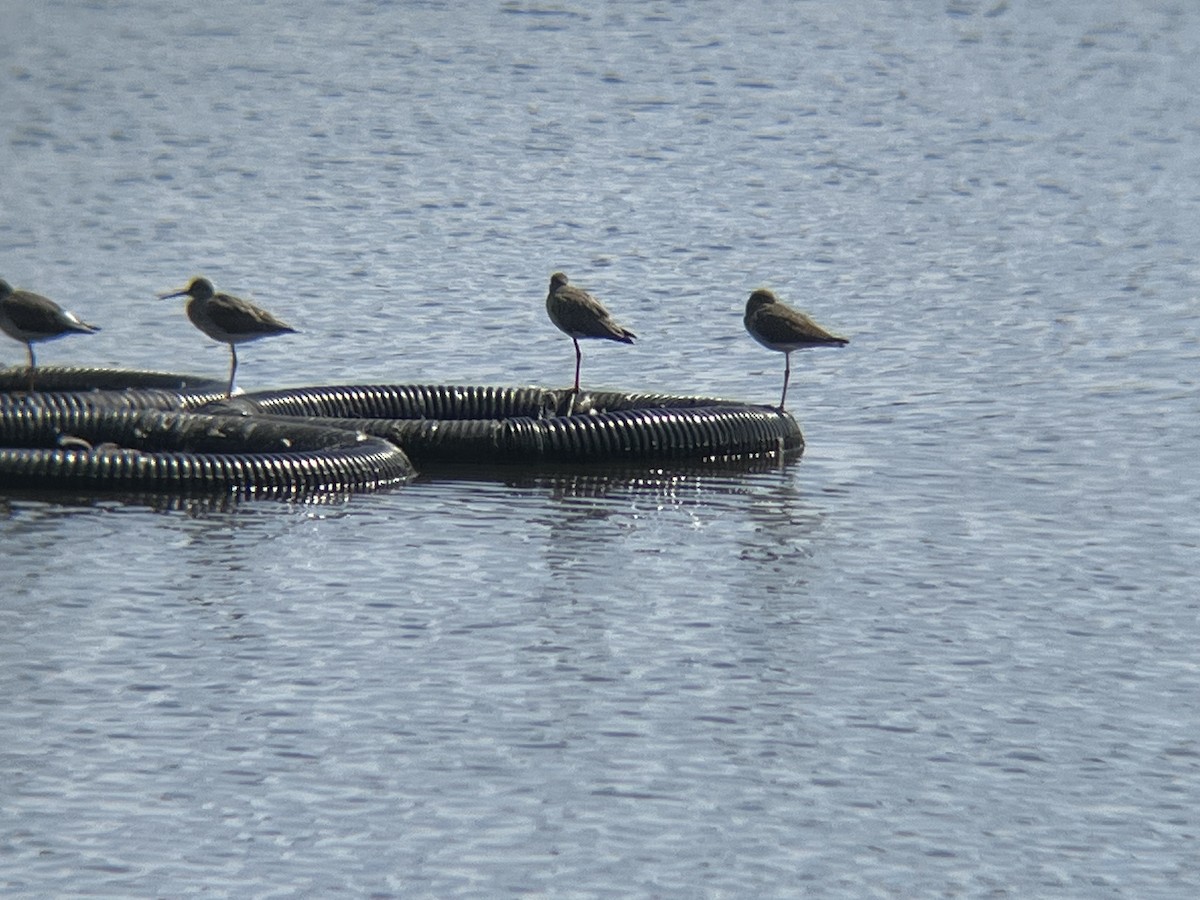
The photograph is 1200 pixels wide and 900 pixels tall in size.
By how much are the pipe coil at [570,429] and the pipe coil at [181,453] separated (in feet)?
1.32

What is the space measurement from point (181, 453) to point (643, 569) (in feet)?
11.4

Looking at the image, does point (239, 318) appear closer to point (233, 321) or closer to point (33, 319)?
point (233, 321)

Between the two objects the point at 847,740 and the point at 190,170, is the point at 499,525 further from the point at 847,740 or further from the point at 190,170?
the point at 190,170

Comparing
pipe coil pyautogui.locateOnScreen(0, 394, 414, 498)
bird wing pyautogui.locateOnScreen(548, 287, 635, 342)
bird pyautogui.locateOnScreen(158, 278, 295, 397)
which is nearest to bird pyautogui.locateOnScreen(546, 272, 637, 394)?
bird wing pyautogui.locateOnScreen(548, 287, 635, 342)

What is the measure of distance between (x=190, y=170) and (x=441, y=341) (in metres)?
11.1

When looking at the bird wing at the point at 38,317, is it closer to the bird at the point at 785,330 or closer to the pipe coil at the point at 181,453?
the pipe coil at the point at 181,453

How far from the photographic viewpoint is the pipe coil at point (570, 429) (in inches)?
611

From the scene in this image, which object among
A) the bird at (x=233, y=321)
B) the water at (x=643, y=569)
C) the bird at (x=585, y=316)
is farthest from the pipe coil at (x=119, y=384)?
the bird at (x=585, y=316)

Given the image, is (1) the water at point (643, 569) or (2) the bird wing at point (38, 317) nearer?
(1) the water at point (643, 569)

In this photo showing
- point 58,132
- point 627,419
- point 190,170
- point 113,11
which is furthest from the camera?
point 113,11

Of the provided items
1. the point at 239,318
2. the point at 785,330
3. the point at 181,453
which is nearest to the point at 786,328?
the point at 785,330

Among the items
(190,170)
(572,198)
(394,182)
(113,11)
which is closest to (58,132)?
(190,170)

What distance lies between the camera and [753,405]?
1652 centimetres

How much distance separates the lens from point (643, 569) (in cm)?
1274
